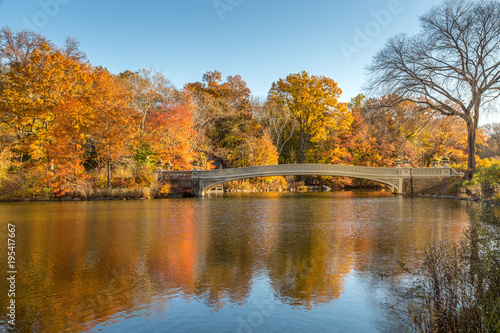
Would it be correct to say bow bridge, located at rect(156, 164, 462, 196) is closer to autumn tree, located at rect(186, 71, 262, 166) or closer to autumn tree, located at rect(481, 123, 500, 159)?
autumn tree, located at rect(186, 71, 262, 166)

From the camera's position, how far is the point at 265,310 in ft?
16.9

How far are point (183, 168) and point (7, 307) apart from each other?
87.9ft

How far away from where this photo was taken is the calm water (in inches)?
192

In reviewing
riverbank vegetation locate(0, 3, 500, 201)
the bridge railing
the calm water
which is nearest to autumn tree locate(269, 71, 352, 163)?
riverbank vegetation locate(0, 3, 500, 201)

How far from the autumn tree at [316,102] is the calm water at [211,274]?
25251 mm

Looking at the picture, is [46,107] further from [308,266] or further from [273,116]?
[308,266]

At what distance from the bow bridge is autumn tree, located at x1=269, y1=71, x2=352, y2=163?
31.1ft

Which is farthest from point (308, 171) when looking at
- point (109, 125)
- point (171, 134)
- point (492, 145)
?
point (492, 145)

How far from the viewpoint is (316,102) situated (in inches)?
1484

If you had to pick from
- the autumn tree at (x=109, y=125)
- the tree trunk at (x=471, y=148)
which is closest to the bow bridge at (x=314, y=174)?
the autumn tree at (x=109, y=125)

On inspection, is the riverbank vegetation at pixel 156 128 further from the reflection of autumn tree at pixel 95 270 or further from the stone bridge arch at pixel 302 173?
the reflection of autumn tree at pixel 95 270

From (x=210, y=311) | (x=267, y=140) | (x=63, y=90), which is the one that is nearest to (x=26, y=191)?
(x=63, y=90)

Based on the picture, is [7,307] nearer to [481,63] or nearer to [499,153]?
[481,63]

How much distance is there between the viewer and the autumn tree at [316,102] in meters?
37.4
